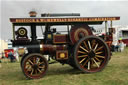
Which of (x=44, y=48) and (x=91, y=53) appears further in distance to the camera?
(x=91, y=53)

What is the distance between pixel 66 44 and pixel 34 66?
1545 mm

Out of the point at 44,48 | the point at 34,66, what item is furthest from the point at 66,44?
the point at 34,66

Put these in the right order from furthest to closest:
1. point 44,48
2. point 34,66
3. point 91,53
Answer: point 91,53
point 44,48
point 34,66

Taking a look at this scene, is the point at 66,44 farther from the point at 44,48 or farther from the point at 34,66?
the point at 34,66

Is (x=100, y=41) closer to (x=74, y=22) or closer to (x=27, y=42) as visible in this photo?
(x=74, y=22)

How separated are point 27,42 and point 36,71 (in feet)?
3.88

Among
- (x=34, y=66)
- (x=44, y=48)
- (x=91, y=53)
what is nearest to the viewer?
(x=34, y=66)

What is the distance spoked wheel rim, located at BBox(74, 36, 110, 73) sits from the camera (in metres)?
6.84

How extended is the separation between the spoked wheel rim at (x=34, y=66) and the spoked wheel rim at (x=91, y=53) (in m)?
1.37

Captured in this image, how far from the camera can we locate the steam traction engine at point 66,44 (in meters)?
6.48

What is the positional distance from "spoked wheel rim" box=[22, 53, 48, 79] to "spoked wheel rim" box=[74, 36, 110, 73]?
137 centimetres

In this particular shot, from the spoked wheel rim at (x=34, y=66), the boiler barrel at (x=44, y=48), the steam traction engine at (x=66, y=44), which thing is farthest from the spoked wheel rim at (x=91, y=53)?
the spoked wheel rim at (x=34, y=66)

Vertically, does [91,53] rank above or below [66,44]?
below

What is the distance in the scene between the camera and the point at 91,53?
6.89 m
